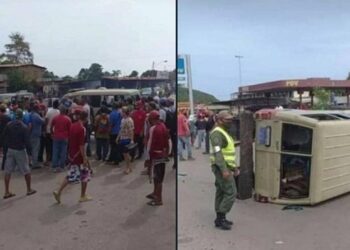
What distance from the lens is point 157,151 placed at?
198 cm

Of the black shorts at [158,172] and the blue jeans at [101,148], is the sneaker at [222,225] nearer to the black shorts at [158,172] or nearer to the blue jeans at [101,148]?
the black shorts at [158,172]

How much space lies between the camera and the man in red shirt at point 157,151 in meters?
1.95

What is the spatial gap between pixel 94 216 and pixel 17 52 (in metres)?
0.83

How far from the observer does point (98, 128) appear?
1910mm

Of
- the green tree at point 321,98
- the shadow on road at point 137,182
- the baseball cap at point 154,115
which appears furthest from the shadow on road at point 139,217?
the green tree at point 321,98

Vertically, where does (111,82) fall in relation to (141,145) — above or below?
above

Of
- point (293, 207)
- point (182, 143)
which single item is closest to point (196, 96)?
point (182, 143)

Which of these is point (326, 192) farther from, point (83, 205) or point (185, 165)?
point (83, 205)

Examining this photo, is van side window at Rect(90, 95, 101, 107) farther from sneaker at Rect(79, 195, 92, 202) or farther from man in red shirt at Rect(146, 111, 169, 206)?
sneaker at Rect(79, 195, 92, 202)

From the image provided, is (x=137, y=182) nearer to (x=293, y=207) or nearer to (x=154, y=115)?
(x=154, y=115)

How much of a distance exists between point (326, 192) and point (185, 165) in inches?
38.3

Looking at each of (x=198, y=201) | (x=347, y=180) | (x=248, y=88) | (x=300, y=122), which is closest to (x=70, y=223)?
(x=198, y=201)

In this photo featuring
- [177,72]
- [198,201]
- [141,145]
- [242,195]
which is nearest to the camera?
[177,72]

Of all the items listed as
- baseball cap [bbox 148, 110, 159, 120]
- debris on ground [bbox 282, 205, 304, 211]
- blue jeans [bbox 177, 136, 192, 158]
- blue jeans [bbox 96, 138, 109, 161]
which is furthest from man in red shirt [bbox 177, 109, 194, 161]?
debris on ground [bbox 282, 205, 304, 211]
